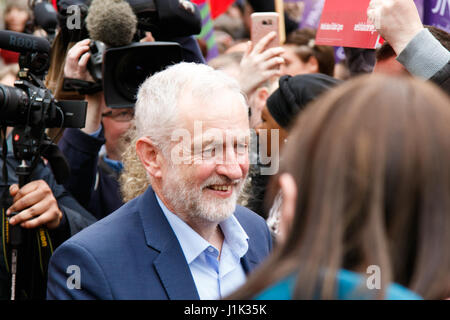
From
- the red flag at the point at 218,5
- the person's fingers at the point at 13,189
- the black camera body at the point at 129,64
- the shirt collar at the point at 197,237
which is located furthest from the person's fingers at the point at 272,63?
the red flag at the point at 218,5

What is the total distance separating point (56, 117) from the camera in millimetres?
2955

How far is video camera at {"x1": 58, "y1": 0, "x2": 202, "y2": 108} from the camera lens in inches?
121

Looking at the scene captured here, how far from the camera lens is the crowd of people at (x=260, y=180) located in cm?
117

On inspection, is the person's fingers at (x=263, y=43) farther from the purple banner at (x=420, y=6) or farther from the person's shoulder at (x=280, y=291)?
the person's shoulder at (x=280, y=291)

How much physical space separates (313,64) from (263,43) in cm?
164

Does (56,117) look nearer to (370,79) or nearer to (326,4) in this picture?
(326,4)

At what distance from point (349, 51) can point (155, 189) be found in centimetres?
228

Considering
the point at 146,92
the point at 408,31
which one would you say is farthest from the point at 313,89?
the point at 146,92

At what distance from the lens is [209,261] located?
7.45ft

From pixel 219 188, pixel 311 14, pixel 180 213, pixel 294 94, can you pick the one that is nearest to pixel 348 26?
pixel 294 94

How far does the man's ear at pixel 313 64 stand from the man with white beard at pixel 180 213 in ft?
8.53

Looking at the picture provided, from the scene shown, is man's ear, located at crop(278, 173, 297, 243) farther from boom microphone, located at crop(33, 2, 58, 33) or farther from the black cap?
boom microphone, located at crop(33, 2, 58, 33)

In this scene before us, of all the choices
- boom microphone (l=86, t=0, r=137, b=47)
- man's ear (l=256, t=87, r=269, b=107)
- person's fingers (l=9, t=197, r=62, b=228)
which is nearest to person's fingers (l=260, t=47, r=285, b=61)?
man's ear (l=256, t=87, r=269, b=107)
